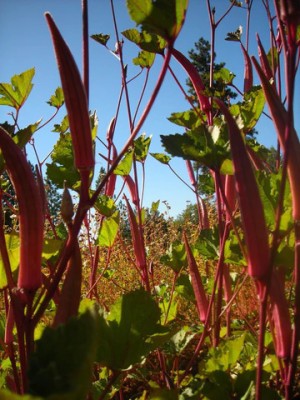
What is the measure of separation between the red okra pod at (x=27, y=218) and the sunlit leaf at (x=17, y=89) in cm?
49

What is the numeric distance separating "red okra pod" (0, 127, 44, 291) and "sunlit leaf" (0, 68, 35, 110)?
0.49 metres

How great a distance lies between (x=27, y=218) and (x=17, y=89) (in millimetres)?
599

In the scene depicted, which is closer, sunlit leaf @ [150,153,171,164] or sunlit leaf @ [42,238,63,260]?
sunlit leaf @ [42,238,63,260]

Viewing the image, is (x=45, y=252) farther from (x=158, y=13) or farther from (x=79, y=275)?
(x=158, y=13)

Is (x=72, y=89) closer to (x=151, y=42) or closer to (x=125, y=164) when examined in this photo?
(x=151, y=42)

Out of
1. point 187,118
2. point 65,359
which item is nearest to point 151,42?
point 187,118

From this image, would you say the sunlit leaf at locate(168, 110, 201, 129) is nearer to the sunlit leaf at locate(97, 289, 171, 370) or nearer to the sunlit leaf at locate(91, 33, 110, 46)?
the sunlit leaf at locate(97, 289, 171, 370)

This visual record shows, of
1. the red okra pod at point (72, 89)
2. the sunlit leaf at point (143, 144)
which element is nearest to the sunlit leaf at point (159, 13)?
the red okra pod at point (72, 89)

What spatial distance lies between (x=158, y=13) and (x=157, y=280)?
2536 mm

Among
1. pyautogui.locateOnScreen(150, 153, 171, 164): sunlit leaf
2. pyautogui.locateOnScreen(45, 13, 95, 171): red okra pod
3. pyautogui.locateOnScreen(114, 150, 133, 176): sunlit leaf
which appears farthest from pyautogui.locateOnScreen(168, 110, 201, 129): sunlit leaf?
pyautogui.locateOnScreen(150, 153, 171, 164): sunlit leaf

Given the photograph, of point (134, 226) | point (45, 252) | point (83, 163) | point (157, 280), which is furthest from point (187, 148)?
point (157, 280)

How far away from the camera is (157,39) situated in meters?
0.93

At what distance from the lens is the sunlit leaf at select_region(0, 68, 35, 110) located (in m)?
0.97

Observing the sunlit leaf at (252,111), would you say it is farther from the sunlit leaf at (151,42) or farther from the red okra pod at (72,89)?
the red okra pod at (72,89)
